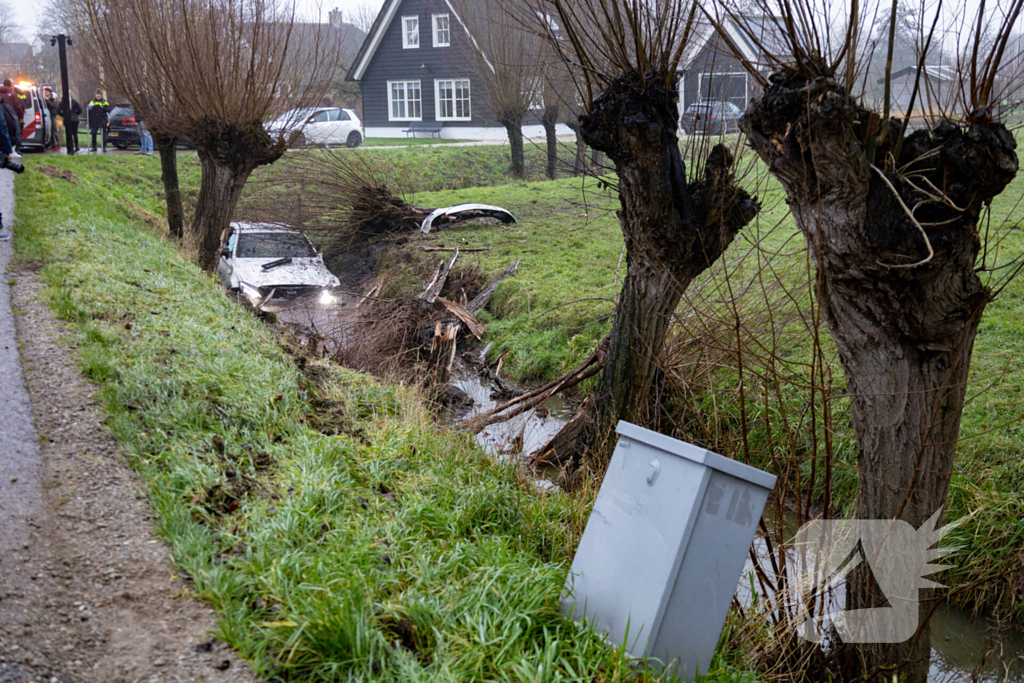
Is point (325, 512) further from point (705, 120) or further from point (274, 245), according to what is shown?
point (274, 245)

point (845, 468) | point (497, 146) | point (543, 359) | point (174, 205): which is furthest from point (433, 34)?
point (845, 468)

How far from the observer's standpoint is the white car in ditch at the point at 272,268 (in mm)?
12516

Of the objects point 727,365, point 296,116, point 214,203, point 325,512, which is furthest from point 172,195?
point 727,365

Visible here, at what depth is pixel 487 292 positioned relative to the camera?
44.9ft

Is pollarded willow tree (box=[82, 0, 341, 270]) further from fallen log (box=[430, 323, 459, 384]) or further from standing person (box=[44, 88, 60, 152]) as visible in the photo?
standing person (box=[44, 88, 60, 152])

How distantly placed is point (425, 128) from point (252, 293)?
96.5ft

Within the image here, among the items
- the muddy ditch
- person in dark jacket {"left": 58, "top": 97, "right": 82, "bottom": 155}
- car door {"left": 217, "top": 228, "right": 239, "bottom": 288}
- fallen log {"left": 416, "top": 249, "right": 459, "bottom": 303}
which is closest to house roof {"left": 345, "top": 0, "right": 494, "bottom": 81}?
person in dark jacket {"left": 58, "top": 97, "right": 82, "bottom": 155}

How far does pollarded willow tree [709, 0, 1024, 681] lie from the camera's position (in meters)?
3.83

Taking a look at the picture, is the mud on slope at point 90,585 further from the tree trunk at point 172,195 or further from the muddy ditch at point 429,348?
the tree trunk at point 172,195

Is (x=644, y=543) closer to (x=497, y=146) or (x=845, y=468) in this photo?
(x=845, y=468)

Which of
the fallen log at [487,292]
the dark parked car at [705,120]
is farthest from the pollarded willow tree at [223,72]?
the dark parked car at [705,120]

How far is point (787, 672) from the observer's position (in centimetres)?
405

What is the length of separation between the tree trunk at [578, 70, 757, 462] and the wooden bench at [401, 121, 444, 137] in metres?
34.5

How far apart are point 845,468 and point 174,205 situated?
15464 mm
